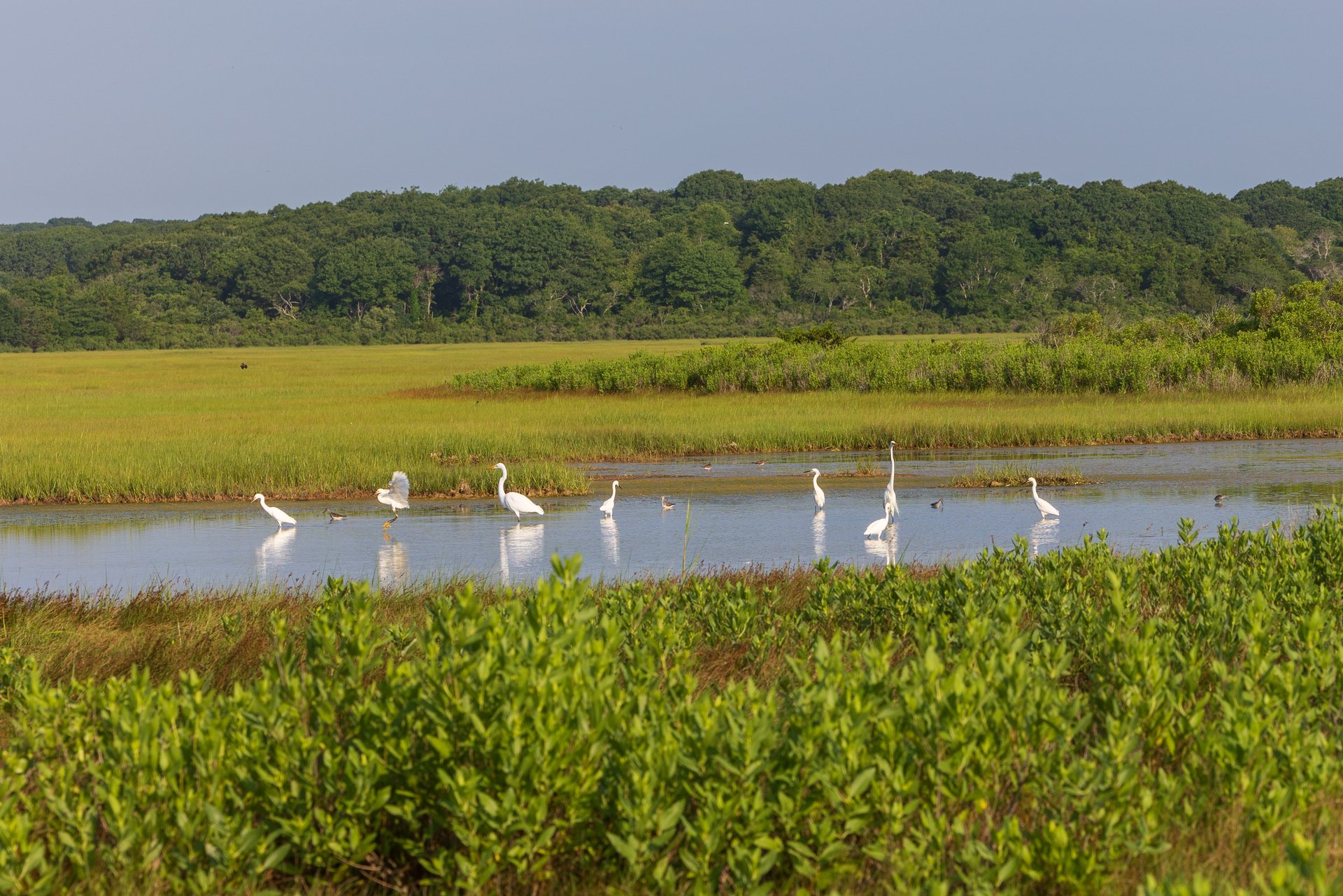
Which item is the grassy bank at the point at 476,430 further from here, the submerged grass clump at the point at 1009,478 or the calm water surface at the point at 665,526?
the submerged grass clump at the point at 1009,478

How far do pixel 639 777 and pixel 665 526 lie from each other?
12.6 meters

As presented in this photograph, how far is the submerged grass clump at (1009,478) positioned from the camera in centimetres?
2023

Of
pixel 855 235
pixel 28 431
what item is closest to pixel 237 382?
pixel 28 431

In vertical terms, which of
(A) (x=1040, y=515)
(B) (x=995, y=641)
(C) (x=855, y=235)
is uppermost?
(C) (x=855, y=235)

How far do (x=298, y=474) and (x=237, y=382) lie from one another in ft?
115

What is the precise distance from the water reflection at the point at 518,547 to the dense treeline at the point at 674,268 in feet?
282

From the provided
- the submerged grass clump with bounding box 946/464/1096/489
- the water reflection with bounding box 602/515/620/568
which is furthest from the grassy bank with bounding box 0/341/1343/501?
the submerged grass clump with bounding box 946/464/1096/489

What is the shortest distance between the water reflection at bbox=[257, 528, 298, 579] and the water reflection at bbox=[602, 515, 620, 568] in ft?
11.1

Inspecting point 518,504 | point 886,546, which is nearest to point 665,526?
point 518,504

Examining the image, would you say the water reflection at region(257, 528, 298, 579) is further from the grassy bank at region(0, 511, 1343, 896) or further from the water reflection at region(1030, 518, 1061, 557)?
the grassy bank at region(0, 511, 1343, 896)

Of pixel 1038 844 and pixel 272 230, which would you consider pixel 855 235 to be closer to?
pixel 272 230

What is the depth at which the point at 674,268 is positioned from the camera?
4771 inches

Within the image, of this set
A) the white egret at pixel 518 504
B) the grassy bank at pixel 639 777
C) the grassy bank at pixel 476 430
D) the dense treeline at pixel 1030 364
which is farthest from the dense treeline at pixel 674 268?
the grassy bank at pixel 639 777

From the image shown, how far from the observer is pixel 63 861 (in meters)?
4.53
